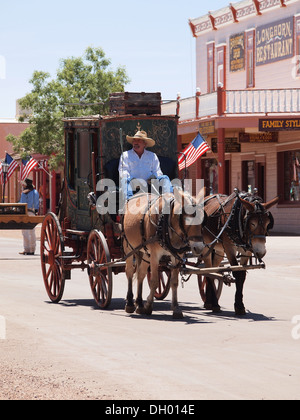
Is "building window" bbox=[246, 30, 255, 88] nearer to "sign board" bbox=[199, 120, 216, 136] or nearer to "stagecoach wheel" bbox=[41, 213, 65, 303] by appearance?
"sign board" bbox=[199, 120, 216, 136]

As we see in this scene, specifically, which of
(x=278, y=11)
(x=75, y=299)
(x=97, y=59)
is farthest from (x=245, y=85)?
(x=75, y=299)

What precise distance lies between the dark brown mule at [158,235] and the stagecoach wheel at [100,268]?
296 mm

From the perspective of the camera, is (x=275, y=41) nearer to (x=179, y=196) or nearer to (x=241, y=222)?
(x=241, y=222)

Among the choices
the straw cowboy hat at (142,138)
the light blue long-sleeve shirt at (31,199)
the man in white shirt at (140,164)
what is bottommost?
the light blue long-sleeve shirt at (31,199)

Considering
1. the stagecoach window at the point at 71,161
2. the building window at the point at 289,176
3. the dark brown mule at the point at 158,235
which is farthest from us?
the building window at the point at 289,176

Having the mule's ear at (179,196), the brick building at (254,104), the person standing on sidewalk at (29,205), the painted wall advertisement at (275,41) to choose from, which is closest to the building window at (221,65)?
the brick building at (254,104)

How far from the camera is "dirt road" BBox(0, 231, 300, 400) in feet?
23.9

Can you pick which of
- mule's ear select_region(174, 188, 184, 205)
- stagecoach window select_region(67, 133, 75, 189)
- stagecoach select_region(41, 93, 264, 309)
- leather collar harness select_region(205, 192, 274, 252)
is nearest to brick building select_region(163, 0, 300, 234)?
stagecoach window select_region(67, 133, 75, 189)

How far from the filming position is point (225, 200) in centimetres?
1240

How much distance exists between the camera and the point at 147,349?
9258 millimetres

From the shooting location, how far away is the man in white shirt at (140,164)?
505 inches

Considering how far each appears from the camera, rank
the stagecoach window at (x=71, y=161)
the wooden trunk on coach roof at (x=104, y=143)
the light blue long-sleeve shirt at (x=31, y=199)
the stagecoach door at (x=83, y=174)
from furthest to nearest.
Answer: the light blue long-sleeve shirt at (x=31, y=199) → the stagecoach window at (x=71, y=161) → the stagecoach door at (x=83, y=174) → the wooden trunk on coach roof at (x=104, y=143)

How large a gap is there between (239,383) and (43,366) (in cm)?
187

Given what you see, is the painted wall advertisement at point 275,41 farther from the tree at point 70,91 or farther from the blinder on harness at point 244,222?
the blinder on harness at point 244,222
